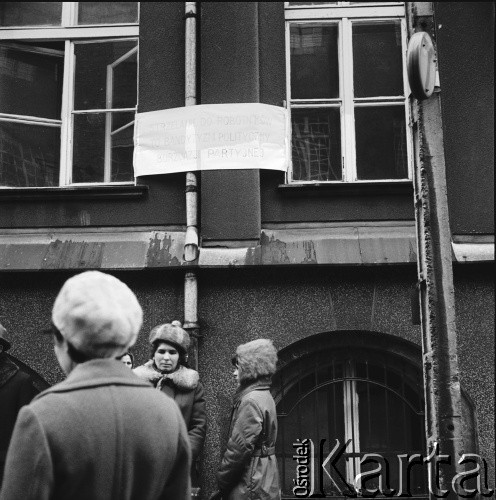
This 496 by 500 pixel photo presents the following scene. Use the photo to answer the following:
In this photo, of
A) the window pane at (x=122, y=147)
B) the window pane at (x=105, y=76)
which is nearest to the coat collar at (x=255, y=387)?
the window pane at (x=122, y=147)

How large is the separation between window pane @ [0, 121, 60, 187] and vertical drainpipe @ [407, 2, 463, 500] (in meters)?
4.55

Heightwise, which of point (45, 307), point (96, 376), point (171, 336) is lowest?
point (96, 376)

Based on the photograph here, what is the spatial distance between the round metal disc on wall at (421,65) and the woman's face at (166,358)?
2613 mm

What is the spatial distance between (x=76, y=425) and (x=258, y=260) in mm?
5342

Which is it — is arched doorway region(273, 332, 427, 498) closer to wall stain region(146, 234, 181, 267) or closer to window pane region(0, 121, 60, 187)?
wall stain region(146, 234, 181, 267)

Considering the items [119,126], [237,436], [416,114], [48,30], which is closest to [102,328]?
[416,114]

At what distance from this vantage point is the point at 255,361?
606cm

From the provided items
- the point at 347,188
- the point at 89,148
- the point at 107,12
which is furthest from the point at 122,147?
the point at 347,188

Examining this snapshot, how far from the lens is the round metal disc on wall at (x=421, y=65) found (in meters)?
4.72

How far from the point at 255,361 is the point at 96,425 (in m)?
3.69

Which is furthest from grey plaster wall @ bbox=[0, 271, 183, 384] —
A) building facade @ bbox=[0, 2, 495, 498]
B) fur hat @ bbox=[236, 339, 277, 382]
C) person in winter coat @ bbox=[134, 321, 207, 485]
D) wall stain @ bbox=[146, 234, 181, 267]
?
fur hat @ bbox=[236, 339, 277, 382]

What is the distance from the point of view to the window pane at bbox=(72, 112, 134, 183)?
8.40 m

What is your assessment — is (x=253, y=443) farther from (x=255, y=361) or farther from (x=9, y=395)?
(x=9, y=395)

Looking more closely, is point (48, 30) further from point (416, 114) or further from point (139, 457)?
point (139, 457)
